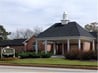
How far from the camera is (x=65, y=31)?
51.6m

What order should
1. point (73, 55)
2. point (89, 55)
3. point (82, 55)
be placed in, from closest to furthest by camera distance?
point (89, 55) < point (82, 55) < point (73, 55)

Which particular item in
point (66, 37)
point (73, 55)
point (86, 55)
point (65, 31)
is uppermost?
point (65, 31)

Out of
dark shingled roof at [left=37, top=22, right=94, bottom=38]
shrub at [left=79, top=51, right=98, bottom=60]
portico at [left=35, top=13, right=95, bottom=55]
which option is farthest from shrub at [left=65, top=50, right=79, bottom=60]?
dark shingled roof at [left=37, top=22, right=94, bottom=38]

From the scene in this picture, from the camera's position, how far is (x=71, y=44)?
56.4m

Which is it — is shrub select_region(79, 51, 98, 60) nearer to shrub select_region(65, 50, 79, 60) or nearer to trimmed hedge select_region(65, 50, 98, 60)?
trimmed hedge select_region(65, 50, 98, 60)

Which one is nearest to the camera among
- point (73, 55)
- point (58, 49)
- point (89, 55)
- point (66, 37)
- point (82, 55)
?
point (89, 55)

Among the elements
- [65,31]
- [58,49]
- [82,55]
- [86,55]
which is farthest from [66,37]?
[86,55]

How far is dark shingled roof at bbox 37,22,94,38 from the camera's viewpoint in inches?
1967

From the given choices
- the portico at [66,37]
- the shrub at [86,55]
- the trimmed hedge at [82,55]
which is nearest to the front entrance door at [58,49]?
the portico at [66,37]

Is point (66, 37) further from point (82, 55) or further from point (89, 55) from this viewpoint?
point (89, 55)

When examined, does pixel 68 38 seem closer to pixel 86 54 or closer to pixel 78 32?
pixel 78 32

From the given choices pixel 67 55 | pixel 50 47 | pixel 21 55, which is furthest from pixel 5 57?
pixel 50 47

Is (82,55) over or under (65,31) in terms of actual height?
under

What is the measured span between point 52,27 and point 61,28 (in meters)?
2.65
